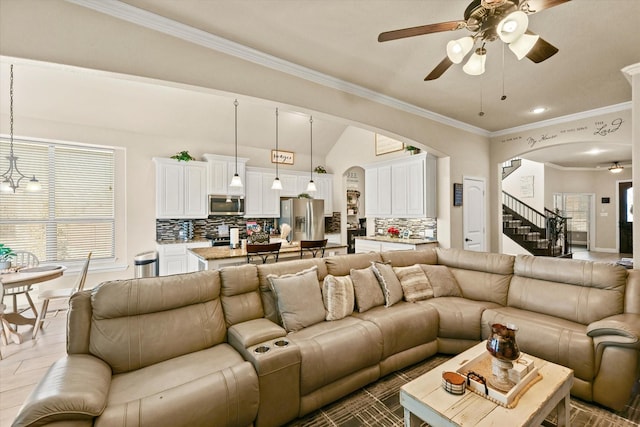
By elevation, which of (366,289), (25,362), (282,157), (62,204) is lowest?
(25,362)

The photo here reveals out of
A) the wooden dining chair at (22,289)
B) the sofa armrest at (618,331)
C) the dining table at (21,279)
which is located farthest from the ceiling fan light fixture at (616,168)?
the wooden dining chair at (22,289)

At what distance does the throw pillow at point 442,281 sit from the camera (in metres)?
3.24

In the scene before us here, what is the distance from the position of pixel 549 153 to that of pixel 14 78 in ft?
36.2

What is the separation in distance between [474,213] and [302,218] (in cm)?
371

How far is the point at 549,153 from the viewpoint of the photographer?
23.9ft

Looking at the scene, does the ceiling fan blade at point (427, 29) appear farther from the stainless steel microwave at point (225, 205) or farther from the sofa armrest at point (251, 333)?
the stainless steel microwave at point (225, 205)

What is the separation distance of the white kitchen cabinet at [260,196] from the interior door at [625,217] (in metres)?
11.1

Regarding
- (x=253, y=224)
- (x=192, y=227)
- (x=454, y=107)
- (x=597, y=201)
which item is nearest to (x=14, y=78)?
(x=192, y=227)

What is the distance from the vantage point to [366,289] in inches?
112

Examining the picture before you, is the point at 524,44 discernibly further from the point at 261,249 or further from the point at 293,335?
the point at 261,249

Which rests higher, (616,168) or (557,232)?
(616,168)

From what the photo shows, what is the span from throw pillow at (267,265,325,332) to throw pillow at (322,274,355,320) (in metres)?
0.07

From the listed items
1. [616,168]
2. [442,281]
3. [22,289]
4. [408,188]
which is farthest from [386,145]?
[616,168]

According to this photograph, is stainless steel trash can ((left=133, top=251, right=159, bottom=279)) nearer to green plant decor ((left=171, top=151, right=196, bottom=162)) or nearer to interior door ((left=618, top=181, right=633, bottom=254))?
green plant decor ((left=171, top=151, right=196, bottom=162))
